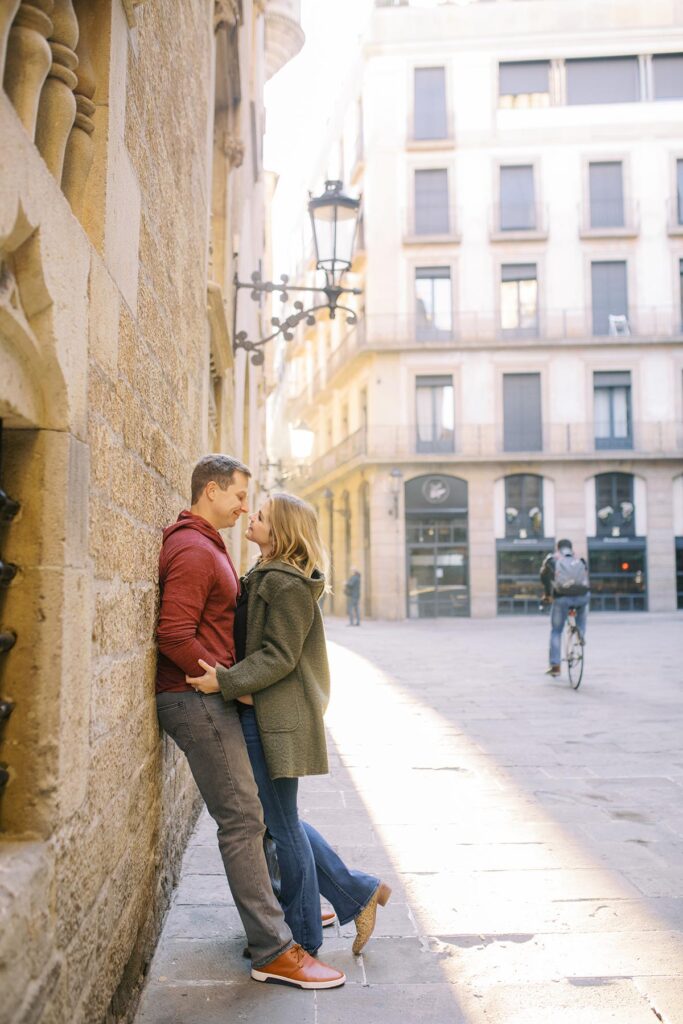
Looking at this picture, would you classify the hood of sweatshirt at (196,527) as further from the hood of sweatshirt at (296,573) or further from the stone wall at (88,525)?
the hood of sweatshirt at (296,573)

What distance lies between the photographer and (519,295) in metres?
30.1

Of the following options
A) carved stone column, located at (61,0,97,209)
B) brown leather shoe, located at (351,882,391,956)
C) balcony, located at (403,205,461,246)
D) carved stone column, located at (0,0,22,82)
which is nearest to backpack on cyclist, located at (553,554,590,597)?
brown leather shoe, located at (351,882,391,956)

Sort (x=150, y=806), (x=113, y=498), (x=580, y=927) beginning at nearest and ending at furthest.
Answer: (x=113, y=498) < (x=150, y=806) < (x=580, y=927)

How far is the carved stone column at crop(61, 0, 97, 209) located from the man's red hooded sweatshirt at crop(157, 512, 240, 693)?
1.22 m

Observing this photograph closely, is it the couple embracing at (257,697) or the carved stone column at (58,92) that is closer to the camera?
the carved stone column at (58,92)

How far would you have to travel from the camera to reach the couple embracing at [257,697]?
3133 mm

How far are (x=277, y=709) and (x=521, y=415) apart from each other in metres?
27.2

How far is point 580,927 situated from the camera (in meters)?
3.67

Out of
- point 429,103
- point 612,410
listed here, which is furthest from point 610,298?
point 429,103

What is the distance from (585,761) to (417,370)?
934 inches

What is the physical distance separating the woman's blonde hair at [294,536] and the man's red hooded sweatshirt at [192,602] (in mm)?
207

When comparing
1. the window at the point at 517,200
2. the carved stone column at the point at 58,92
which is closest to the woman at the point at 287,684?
the carved stone column at the point at 58,92

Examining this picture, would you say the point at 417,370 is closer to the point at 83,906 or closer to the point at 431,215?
the point at 431,215

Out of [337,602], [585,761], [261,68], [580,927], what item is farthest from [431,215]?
[580,927]
